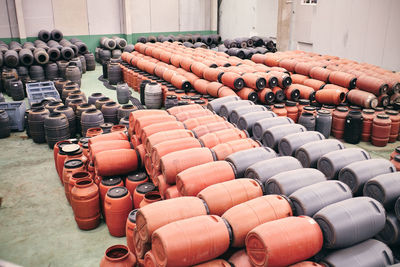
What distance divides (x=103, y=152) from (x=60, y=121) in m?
3.22

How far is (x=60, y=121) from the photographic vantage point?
7.77 metres

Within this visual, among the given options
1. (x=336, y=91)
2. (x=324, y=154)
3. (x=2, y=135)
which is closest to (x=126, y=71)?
(x=2, y=135)

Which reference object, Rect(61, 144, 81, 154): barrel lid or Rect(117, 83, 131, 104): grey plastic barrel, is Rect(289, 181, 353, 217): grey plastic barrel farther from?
Rect(117, 83, 131, 104): grey plastic barrel

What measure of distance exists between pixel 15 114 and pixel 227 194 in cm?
771

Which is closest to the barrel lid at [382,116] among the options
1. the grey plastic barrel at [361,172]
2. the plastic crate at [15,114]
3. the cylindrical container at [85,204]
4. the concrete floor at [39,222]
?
the concrete floor at [39,222]

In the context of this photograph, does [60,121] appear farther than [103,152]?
Yes

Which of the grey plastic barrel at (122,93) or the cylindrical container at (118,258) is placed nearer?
the cylindrical container at (118,258)

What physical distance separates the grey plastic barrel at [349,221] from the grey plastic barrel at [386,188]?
13.9 inches

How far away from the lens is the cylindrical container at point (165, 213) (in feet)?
10.7

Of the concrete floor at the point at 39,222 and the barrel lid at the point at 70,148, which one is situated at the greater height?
the barrel lid at the point at 70,148

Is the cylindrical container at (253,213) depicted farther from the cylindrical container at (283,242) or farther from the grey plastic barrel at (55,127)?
the grey plastic barrel at (55,127)

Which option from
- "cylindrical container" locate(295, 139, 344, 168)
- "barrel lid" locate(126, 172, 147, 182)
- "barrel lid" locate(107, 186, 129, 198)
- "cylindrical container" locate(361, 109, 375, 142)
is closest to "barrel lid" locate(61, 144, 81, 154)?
"barrel lid" locate(126, 172, 147, 182)

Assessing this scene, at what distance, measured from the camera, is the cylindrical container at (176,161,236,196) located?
3.90m

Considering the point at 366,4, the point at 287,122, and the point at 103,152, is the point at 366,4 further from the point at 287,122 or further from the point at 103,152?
the point at 103,152
